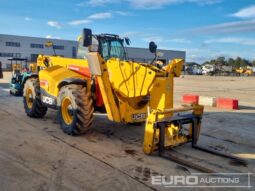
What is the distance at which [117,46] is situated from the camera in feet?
26.8

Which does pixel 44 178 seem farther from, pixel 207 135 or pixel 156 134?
pixel 207 135

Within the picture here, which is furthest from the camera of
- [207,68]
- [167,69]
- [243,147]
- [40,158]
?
[207,68]

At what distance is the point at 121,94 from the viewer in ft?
22.2

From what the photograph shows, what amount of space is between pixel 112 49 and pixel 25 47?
72.3 metres

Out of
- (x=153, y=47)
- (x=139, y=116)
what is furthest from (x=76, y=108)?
(x=153, y=47)

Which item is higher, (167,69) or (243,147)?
(167,69)

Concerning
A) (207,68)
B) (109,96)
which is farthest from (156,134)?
(207,68)

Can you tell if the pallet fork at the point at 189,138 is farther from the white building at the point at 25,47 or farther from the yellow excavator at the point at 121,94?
the white building at the point at 25,47

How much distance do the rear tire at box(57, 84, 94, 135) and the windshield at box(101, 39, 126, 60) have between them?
45.2 inches

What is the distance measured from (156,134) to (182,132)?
2.67 feet

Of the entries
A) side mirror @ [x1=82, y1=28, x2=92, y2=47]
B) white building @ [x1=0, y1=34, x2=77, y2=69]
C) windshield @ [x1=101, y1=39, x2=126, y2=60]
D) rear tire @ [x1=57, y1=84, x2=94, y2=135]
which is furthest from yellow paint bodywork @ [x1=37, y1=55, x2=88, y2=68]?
white building @ [x1=0, y1=34, x2=77, y2=69]

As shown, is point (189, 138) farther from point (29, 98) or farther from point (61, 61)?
point (29, 98)

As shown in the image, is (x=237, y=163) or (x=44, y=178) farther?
(x=237, y=163)

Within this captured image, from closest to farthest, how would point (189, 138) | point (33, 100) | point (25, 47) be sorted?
point (189, 138), point (33, 100), point (25, 47)
